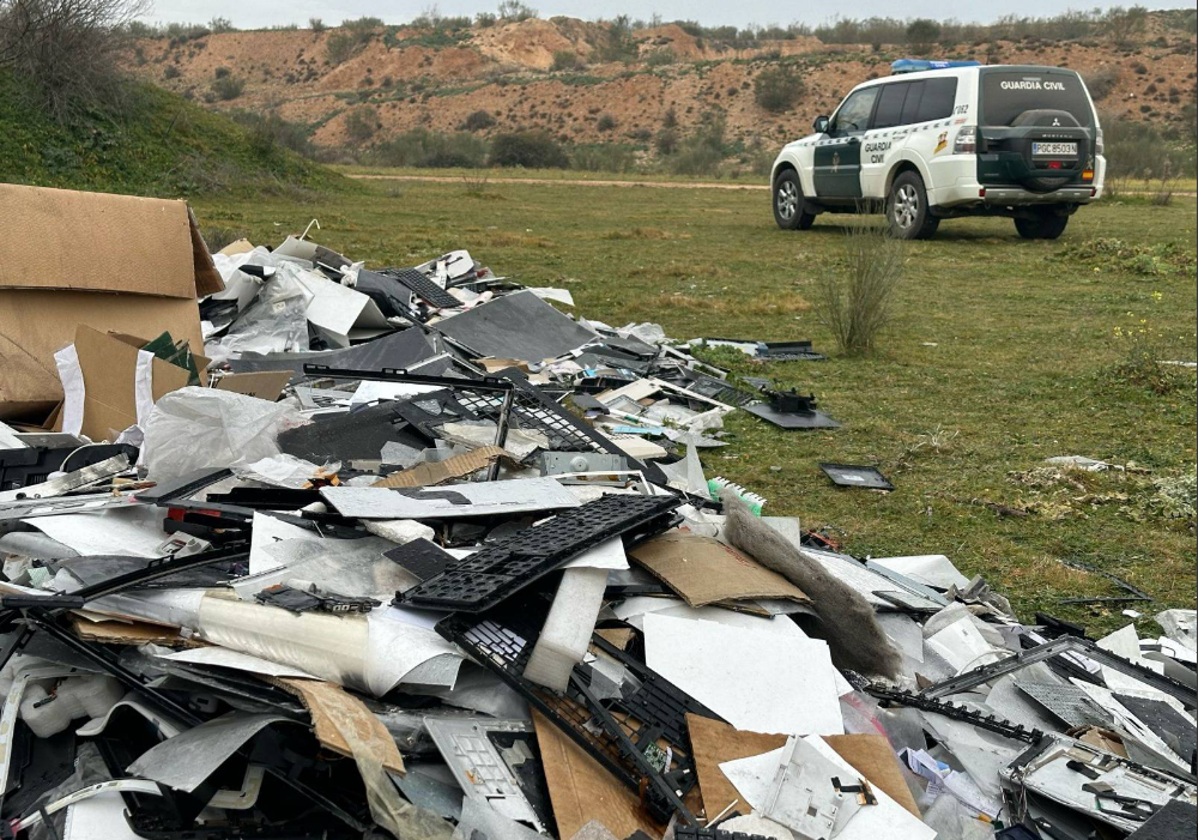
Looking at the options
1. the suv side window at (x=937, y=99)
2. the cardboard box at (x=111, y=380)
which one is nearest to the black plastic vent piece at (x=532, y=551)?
the cardboard box at (x=111, y=380)

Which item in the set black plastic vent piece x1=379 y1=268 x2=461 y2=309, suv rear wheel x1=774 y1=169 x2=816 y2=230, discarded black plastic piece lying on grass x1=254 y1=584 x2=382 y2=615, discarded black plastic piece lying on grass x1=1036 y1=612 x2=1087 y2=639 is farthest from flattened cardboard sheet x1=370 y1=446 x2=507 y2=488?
suv rear wheel x1=774 y1=169 x2=816 y2=230

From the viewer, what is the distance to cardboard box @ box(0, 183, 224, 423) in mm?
4652

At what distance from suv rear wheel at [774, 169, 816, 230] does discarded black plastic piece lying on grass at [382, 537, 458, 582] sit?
41.7ft

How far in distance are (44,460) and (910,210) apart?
37.1ft

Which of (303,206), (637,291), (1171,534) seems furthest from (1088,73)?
(1171,534)

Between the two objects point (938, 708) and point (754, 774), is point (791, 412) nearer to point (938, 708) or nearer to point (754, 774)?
point (938, 708)

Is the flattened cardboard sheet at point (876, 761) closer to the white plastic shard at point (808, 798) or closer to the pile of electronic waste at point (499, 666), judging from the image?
the pile of electronic waste at point (499, 666)

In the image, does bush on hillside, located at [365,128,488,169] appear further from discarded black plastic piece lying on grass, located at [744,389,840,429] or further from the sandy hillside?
discarded black plastic piece lying on grass, located at [744,389,840,429]

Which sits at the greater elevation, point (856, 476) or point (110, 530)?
point (110, 530)

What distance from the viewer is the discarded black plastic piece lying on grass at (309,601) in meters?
2.45

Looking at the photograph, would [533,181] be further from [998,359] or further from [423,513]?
[423,513]

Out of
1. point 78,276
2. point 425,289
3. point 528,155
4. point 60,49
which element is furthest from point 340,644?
point 528,155

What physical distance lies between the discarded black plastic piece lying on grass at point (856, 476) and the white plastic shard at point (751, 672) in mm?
2552

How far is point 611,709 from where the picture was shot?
8.15 ft
